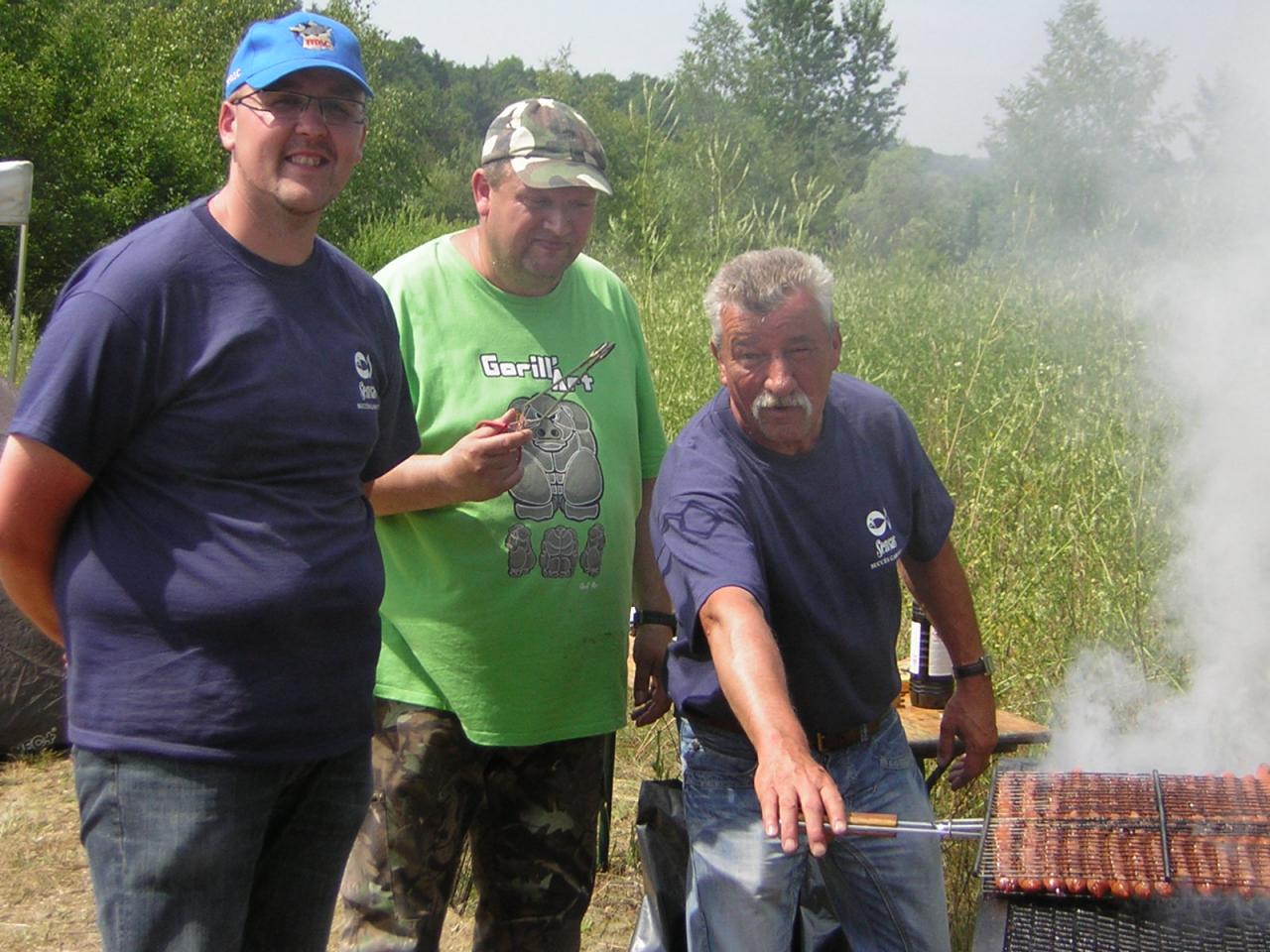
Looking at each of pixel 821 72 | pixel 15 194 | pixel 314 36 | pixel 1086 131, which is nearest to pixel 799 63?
pixel 821 72

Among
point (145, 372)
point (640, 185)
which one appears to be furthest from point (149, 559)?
point (640, 185)

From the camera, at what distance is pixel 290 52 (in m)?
2.10

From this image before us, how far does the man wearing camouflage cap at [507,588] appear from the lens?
2725mm

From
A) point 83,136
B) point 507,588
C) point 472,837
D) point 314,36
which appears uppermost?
point 314,36

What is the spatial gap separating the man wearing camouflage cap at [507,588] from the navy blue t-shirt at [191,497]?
23.1 inches

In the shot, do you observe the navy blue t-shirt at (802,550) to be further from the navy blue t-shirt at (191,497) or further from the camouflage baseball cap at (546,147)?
the navy blue t-shirt at (191,497)

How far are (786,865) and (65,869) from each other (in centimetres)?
315

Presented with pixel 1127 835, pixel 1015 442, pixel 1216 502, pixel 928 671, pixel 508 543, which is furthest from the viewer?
pixel 1015 442

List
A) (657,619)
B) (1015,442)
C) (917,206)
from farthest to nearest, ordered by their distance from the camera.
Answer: (917,206), (1015,442), (657,619)

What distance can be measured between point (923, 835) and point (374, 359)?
1.39 metres

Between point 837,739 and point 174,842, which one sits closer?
point 174,842

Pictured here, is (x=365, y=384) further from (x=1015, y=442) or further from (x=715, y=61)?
(x=715, y=61)

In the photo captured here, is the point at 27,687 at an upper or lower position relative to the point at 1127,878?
lower

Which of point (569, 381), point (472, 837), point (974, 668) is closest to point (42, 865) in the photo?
point (472, 837)
